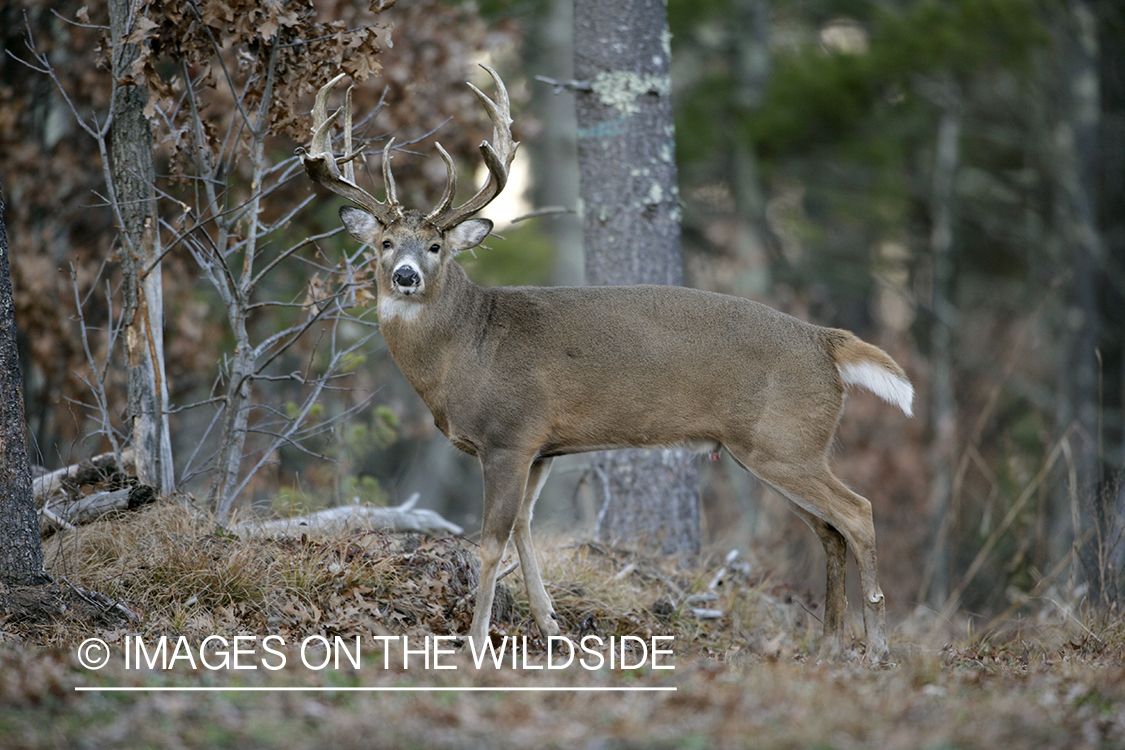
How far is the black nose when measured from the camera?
18.7ft

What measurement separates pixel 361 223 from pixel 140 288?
1.39 meters

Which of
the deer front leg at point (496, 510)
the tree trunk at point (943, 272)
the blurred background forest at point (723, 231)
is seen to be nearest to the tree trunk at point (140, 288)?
the blurred background forest at point (723, 231)

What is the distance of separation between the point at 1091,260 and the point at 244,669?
1438 centimetres

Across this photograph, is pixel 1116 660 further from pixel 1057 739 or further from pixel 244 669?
pixel 244 669

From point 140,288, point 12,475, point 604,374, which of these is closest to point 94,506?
point 12,475

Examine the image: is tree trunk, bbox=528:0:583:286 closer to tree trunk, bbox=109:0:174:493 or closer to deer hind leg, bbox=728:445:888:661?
tree trunk, bbox=109:0:174:493

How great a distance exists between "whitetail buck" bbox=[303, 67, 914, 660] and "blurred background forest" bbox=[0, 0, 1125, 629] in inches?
23.3

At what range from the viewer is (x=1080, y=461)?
13008mm

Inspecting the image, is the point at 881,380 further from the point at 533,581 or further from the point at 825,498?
the point at 533,581

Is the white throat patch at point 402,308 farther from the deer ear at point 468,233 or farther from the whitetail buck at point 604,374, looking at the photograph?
the deer ear at point 468,233

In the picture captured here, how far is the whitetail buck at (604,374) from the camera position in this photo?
5.86m

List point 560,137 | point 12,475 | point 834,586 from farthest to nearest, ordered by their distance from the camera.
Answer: point 560,137, point 834,586, point 12,475

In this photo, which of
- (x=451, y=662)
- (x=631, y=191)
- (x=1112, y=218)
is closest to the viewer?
(x=451, y=662)

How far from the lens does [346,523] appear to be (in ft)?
20.5
